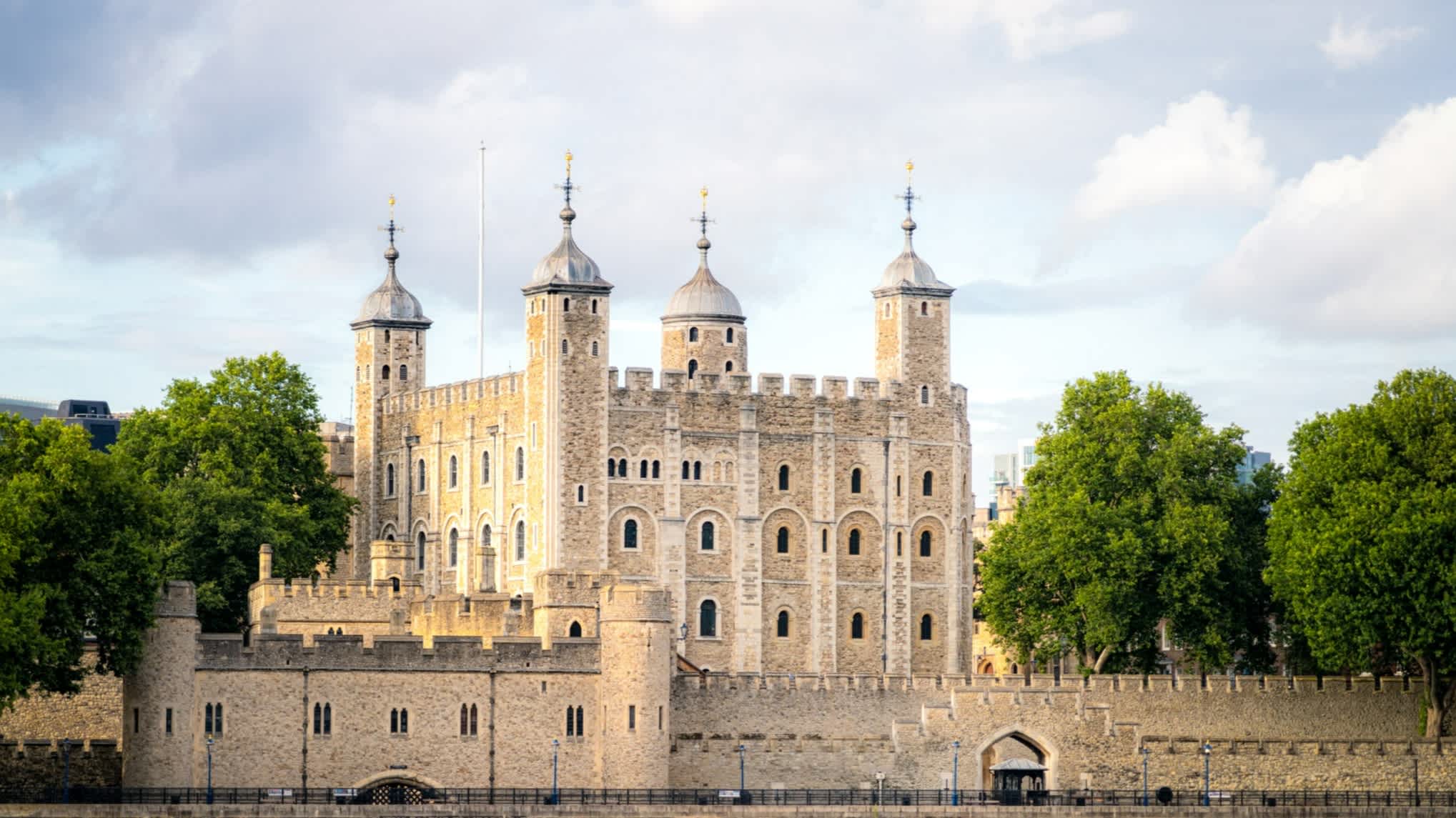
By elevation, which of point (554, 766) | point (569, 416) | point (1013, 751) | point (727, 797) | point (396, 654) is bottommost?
point (727, 797)

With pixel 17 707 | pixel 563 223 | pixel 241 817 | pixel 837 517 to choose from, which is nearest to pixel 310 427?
pixel 563 223

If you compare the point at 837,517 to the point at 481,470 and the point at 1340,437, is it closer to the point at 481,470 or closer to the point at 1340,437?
the point at 481,470

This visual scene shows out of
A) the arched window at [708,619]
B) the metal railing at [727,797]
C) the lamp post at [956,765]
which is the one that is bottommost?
the metal railing at [727,797]

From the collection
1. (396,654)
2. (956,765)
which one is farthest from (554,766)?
(956,765)

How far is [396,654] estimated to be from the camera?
79188 mm

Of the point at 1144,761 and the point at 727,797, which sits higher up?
the point at 1144,761

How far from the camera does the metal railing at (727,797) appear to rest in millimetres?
75750

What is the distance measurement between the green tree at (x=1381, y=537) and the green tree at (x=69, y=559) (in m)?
31.6

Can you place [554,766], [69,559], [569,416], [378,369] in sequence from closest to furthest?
1. [69,559]
2. [554,766]
3. [569,416]
4. [378,369]

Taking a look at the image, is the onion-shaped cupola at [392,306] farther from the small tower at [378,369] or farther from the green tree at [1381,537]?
the green tree at [1381,537]

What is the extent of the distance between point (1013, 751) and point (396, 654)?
16889mm

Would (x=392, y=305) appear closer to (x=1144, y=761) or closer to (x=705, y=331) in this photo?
(x=705, y=331)

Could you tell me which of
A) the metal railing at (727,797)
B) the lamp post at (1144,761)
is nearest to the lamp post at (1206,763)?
the metal railing at (727,797)

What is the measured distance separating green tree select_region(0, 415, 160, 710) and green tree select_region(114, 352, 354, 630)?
902 cm
